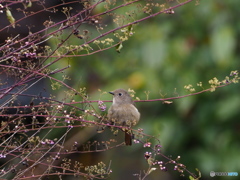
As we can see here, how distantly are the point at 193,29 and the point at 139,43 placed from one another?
0.47 meters

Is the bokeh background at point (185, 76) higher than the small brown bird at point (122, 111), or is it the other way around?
the bokeh background at point (185, 76)

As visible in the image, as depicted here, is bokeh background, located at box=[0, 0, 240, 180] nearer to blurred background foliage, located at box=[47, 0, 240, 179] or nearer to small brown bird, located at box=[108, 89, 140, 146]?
blurred background foliage, located at box=[47, 0, 240, 179]

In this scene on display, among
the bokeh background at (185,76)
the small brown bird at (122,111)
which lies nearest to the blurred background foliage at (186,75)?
the bokeh background at (185,76)

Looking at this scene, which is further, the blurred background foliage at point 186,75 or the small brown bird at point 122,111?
the blurred background foliage at point 186,75

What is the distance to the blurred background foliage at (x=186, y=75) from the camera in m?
4.93

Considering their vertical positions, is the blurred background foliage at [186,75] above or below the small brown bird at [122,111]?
above

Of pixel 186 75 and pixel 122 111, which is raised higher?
pixel 186 75

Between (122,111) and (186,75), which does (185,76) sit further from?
(122,111)

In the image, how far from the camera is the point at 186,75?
495 cm

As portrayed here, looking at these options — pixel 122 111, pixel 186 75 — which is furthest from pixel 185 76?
pixel 122 111

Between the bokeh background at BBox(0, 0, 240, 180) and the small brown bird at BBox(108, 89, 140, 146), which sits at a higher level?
the bokeh background at BBox(0, 0, 240, 180)

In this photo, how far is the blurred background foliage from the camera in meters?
4.93

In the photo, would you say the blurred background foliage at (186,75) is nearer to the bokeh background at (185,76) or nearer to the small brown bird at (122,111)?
the bokeh background at (185,76)

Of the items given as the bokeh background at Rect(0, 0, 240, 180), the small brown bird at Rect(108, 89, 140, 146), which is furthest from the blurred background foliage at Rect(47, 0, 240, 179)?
the small brown bird at Rect(108, 89, 140, 146)
